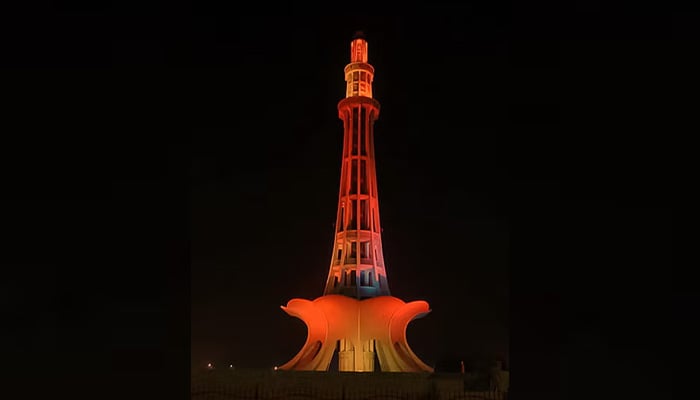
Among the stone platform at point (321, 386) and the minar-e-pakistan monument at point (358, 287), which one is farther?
the minar-e-pakistan monument at point (358, 287)

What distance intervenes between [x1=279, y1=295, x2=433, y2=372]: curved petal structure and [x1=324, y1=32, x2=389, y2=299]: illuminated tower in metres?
0.42

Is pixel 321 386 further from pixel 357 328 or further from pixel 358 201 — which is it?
pixel 358 201

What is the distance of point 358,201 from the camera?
14422 millimetres

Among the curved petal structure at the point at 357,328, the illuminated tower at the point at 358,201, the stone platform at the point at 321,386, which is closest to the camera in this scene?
the stone platform at the point at 321,386

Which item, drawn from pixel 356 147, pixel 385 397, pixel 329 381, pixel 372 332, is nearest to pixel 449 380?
pixel 385 397

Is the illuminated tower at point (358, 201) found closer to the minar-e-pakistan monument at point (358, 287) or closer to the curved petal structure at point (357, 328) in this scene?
the minar-e-pakistan monument at point (358, 287)

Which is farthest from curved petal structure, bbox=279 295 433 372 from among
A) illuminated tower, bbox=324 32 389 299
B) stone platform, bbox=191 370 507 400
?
stone platform, bbox=191 370 507 400

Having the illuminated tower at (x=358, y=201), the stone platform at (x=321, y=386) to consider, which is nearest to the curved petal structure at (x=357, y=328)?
the illuminated tower at (x=358, y=201)

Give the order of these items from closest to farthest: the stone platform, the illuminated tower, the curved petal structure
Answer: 1. the stone platform
2. the curved petal structure
3. the illuminated tower

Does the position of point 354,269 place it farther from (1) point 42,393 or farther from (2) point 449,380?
(1) point 42,393

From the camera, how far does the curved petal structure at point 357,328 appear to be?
1358 cm

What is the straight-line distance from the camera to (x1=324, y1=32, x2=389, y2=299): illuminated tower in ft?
46.5

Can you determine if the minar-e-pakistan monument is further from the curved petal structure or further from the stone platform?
the stone platform

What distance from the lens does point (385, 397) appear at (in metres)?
6.51
